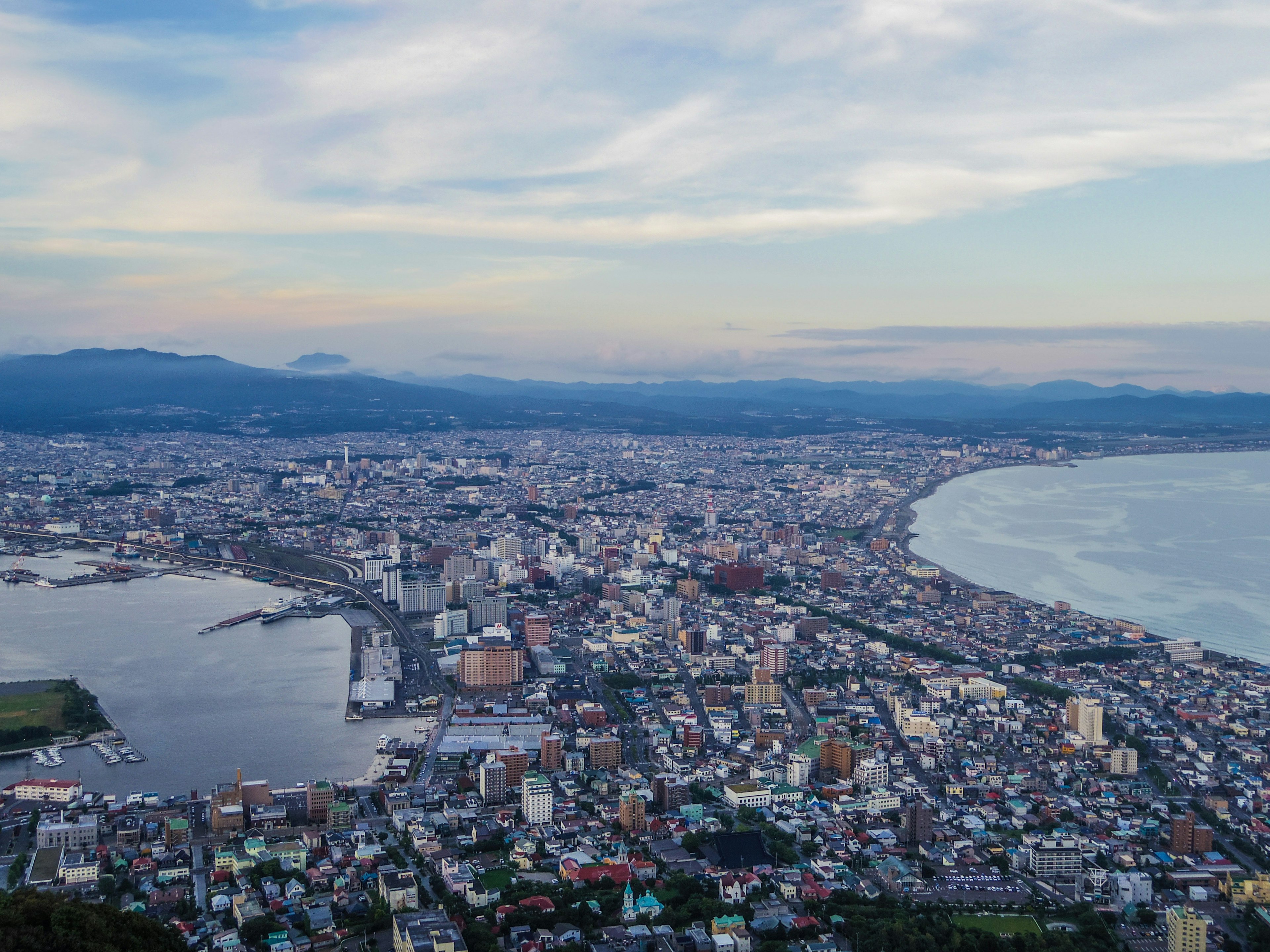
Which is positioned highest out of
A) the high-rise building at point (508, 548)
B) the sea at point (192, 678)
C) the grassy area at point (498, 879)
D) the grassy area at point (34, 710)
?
the high-rise building at point (508, 548)

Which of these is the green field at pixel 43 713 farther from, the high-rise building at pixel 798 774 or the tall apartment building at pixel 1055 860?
the tall apartment building at pixel 1055 860

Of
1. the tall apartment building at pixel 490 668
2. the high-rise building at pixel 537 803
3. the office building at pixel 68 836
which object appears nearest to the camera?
the office building at pixel 68 836

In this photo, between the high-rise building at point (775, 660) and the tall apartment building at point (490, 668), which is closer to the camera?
the tall apartment building at point (490, 668)

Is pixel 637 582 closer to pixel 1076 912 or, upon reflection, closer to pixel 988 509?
pixel 1076 912

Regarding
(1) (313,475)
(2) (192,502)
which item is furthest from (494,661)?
(1) (313,475)

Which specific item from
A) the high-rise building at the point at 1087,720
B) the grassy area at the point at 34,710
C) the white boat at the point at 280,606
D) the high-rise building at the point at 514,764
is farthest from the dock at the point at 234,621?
the high-rise building at the point at 1087,720

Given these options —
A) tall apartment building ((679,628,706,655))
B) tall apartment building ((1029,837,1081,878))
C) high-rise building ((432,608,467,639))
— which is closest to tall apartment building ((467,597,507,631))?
high-rise building ((432,608,467,639))

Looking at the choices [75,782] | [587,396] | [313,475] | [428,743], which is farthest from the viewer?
Answer: [587,396]

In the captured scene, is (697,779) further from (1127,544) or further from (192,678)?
(1127,544)
